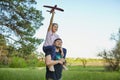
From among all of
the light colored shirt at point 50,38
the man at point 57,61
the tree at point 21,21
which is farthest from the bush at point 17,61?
the man at point 57,61

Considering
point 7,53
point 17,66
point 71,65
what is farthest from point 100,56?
point 7,53

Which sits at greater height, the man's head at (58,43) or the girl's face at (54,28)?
the girl's face at (54,28)

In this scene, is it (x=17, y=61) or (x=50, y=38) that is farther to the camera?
(x=17, y=61)

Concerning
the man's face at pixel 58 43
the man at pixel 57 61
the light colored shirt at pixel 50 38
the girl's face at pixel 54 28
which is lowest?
the man at pixel 57 61

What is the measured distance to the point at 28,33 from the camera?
16562 mm

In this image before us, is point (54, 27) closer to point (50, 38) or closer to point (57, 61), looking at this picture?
point (50, 38)

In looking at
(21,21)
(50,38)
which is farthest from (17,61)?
(50,38)

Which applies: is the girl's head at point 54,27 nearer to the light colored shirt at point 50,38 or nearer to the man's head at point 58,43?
the light colored shirt at point 50,38

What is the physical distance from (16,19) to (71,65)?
145 feet

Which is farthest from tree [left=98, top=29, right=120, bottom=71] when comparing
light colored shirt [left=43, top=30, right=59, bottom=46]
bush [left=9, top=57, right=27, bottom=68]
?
light colored shirt [left=43, top=30, right=59, bottom=46]

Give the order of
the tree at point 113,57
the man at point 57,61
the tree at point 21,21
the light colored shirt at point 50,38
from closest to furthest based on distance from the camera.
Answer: the man at point 57,61 → the light colored shirt at point 50,38 → the tree at point 21,21 → the tree at point 113,57

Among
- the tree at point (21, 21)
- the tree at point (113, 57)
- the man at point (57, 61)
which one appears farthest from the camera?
the tree at point (113, 57)

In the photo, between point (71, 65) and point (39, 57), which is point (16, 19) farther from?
point (71, 65)

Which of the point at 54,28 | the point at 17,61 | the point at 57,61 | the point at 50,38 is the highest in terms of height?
the point at 54,28
